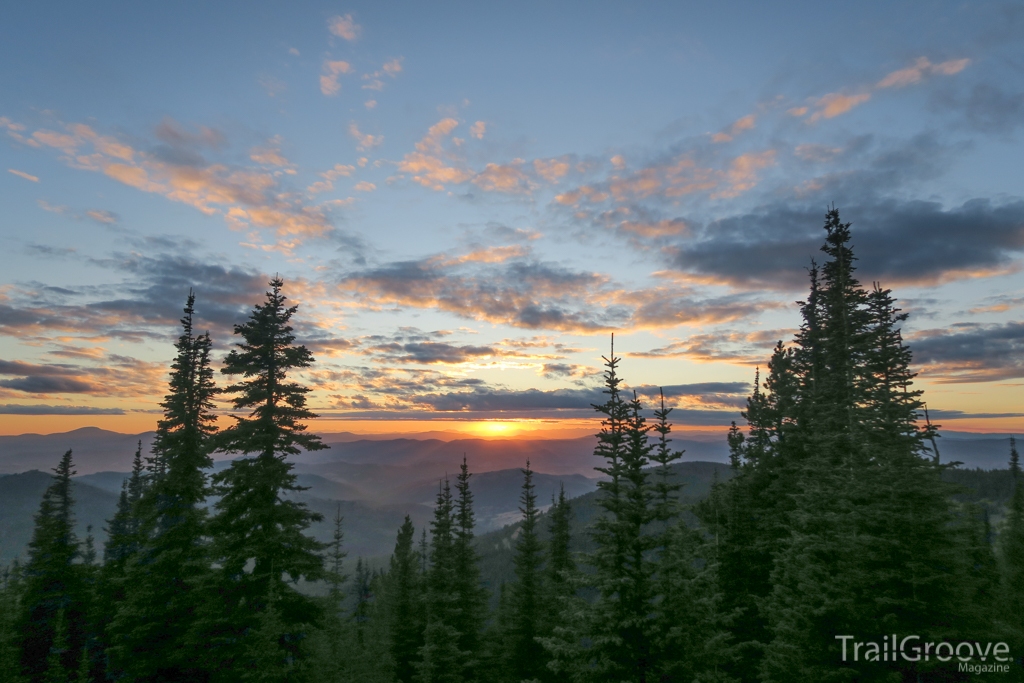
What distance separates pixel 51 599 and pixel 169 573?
1769cm

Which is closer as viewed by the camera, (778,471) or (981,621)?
(981,621)

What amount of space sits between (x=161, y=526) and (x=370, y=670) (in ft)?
55.8

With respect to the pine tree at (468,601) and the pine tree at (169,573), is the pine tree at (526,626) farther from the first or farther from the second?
the pine tree at (169,573)

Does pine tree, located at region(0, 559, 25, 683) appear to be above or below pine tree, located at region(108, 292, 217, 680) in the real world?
below

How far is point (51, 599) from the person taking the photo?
3247 cm

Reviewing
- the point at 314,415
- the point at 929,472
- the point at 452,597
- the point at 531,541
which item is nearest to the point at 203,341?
the point at 314,415

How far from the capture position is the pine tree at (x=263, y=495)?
66.1 ft

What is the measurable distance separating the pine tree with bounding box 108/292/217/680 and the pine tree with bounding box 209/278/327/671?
147 centimetres

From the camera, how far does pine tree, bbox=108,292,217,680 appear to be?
2164 centimetres

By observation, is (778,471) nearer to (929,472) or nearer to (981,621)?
(929,472)

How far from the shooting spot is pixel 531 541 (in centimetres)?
4256

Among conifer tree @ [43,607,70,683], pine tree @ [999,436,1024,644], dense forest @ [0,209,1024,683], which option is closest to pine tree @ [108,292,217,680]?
dense forest @ [0,209,1024,683]

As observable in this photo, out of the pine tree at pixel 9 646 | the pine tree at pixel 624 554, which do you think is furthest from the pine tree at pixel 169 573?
the pine tree at pixel 624 554

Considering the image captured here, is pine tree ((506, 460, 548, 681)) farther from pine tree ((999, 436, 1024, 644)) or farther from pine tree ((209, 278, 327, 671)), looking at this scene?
pine tree ((999, 436, 1024, 644))
